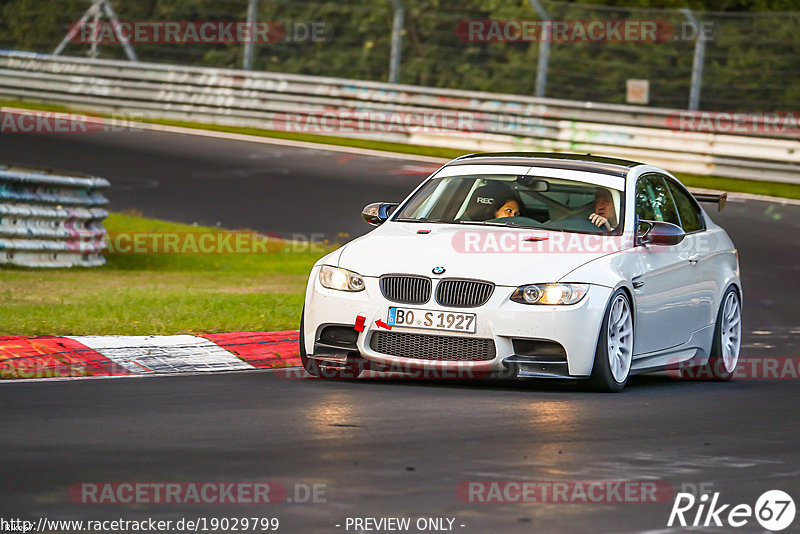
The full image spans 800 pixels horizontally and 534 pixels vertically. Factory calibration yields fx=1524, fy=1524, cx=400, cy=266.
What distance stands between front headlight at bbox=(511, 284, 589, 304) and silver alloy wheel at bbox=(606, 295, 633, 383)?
0.30m

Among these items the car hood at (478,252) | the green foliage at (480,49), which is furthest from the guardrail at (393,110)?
the car hood at (478,252)

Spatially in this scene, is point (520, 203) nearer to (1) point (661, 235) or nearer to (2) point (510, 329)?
(1) point (661, 235)

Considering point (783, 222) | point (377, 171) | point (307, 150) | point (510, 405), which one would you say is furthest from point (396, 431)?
point (307, 150)

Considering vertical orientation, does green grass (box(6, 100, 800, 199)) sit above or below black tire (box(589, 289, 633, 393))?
above

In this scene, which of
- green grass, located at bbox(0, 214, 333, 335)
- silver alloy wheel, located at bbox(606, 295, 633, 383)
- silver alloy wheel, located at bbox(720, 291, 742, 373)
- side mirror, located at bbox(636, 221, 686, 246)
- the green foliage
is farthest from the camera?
the green foliage

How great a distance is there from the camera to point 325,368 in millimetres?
9930

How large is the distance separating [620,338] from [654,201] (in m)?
1.64

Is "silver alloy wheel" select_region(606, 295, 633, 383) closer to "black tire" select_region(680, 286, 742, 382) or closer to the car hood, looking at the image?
the car hood

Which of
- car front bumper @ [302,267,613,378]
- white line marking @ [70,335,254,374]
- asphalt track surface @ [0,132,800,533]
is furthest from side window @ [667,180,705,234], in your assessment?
white line marking @ [70,335,254,374]

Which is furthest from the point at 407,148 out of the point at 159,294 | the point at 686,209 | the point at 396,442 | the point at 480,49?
the point at 396,442

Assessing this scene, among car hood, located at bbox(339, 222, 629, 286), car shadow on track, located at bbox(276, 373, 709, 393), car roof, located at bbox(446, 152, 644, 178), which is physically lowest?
car shadow on track, located at bbox(276, 373, 709, 393)

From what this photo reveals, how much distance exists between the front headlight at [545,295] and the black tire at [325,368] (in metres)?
1.15

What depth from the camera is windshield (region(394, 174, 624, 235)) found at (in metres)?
10.2

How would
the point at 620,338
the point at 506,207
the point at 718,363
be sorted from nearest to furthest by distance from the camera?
the point at 620,338 → the point at 506,207 → the point at 718,363
